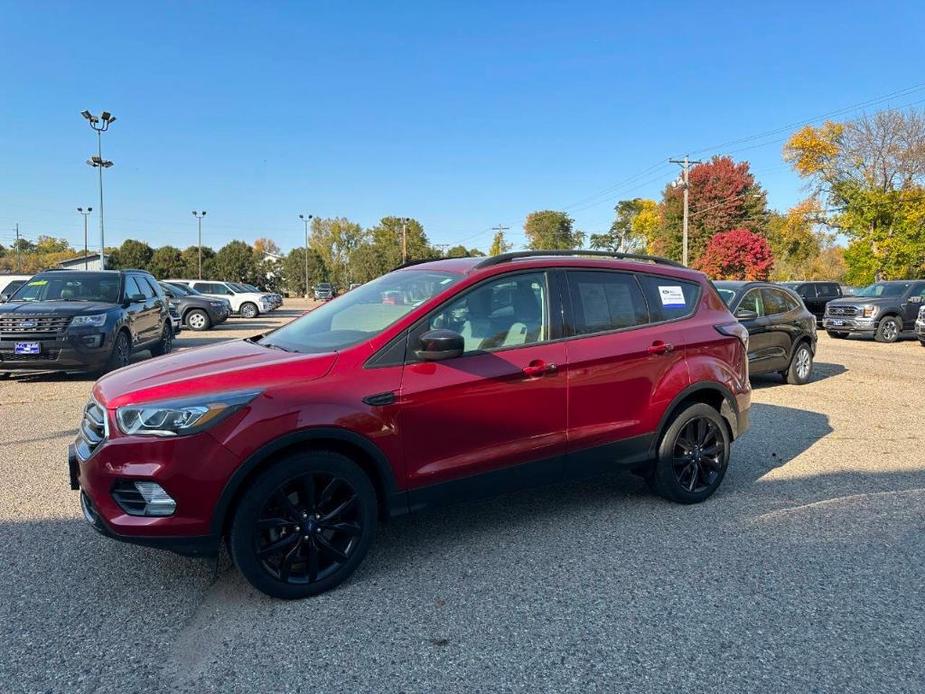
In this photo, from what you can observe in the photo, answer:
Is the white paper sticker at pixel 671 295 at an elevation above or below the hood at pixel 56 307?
below

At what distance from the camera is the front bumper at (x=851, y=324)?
17.0 meters

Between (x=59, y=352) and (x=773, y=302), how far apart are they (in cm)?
1049

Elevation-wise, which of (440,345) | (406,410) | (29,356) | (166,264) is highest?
(166,264)

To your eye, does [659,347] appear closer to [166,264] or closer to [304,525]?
[304,525]

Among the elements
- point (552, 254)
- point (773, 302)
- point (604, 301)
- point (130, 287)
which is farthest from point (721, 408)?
point (130, 287)

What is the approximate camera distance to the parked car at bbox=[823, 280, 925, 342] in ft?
55.8

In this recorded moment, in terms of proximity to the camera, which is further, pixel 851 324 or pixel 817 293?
pixel 817 293

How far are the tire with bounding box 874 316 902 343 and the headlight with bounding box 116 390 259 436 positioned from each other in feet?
62.3

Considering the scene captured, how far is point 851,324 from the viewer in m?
17.4

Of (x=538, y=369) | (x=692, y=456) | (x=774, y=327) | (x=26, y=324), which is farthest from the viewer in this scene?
(x=774, y=327)

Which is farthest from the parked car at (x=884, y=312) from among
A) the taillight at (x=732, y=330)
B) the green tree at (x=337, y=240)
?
the green tree at (x=337, y=240)

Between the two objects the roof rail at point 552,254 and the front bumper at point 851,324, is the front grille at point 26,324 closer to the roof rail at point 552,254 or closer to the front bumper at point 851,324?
the roof rail at point 552,254

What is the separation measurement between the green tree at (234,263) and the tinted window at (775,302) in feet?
201

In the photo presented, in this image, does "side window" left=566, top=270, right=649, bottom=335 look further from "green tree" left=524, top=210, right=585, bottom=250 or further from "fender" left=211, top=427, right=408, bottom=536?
"green tree" left=524, top=210, right=585, bottom=250
